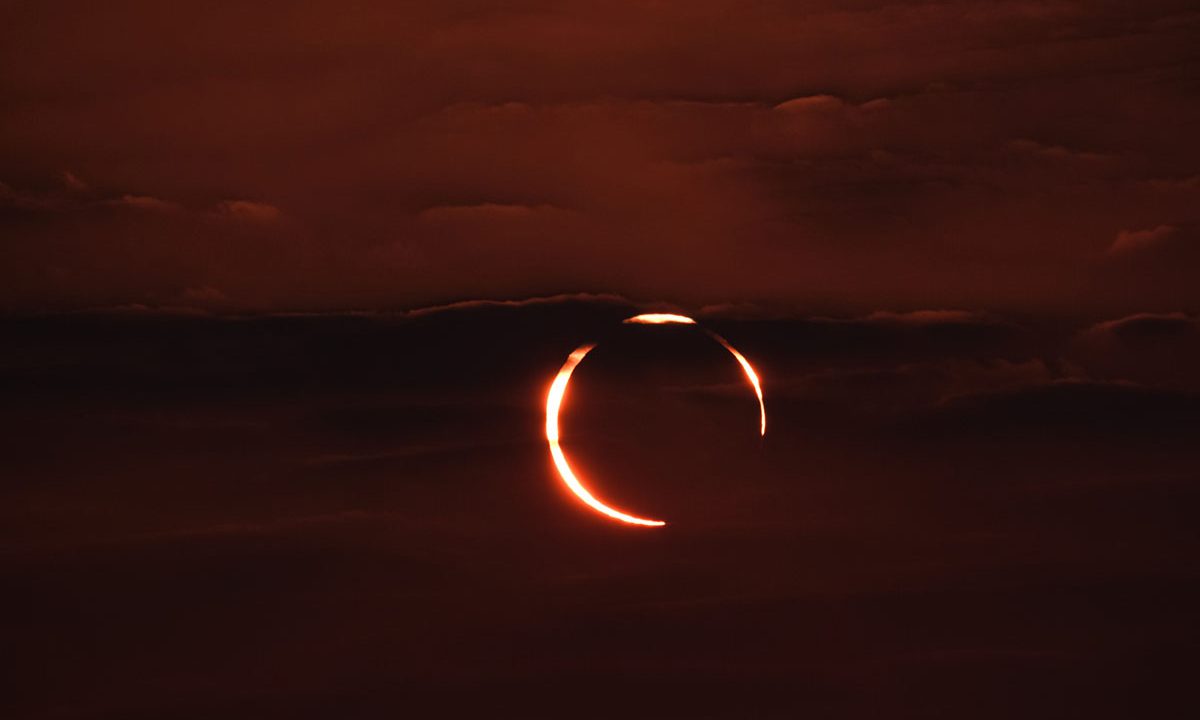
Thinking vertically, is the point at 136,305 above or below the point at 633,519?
above

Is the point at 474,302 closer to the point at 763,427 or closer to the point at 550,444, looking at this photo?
the point at 550,444

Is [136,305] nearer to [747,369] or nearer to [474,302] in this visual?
[474,302]

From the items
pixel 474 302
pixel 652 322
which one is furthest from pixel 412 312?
pixel 652 322

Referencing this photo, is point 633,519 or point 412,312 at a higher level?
point 412,312

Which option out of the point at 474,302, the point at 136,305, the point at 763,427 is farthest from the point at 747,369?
the point at 136,305

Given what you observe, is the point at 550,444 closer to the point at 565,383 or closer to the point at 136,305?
the point at 565,383

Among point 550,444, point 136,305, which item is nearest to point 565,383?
point 550,444

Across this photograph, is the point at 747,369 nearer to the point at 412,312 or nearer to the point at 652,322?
the point at 652,322
